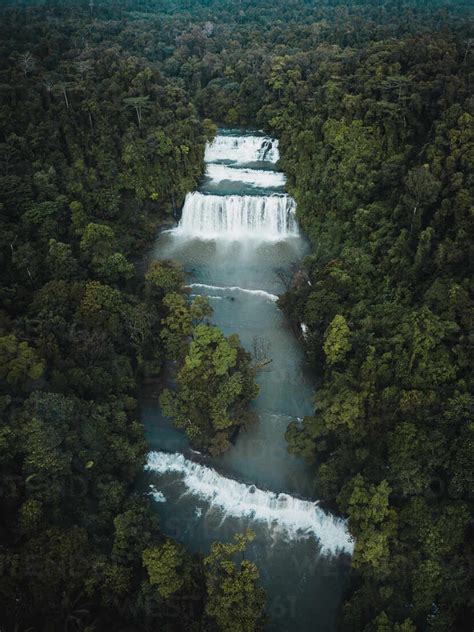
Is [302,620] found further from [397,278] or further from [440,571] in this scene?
[397,278]

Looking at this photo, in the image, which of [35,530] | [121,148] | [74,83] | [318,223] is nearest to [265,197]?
[318,223]

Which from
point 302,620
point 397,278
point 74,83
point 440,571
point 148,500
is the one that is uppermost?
point 74,83

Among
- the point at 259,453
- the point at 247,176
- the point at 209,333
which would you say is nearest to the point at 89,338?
the point at 209,333

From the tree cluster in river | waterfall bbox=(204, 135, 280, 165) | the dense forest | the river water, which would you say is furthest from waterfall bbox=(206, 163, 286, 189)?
the river water

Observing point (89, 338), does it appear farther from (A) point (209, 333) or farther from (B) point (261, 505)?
(B) point (261, 505)

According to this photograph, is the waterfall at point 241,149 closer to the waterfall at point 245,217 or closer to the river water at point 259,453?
the river water at point 259,453
